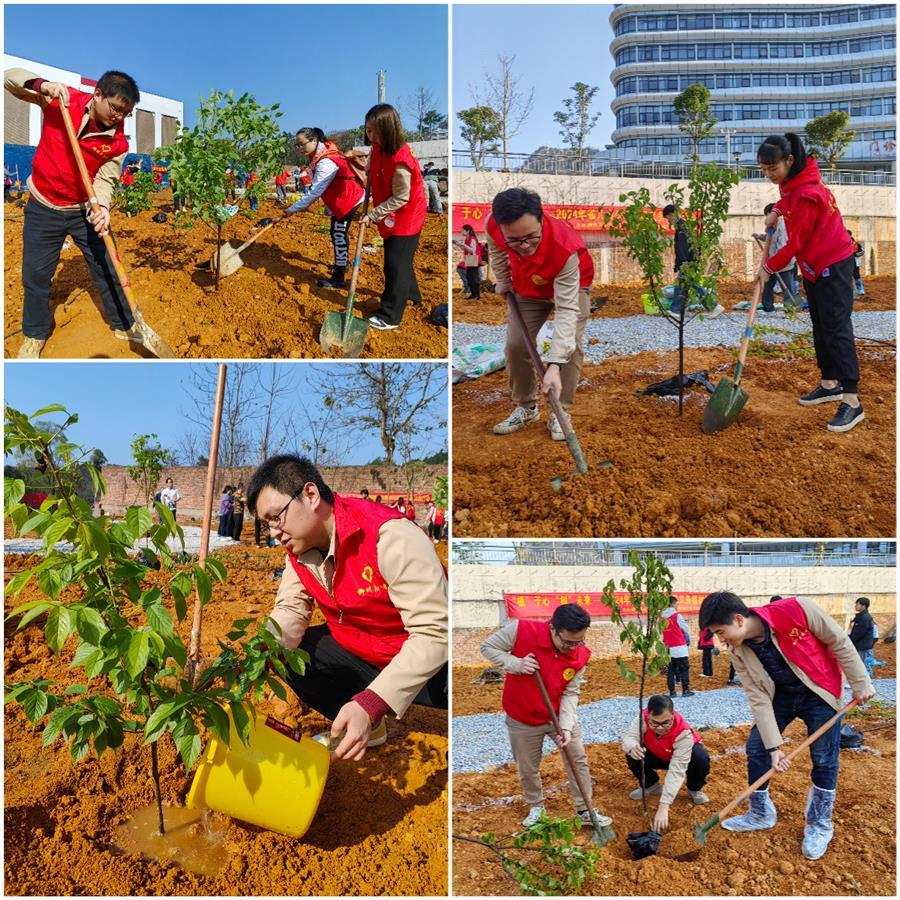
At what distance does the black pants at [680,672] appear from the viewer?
19.7 feet

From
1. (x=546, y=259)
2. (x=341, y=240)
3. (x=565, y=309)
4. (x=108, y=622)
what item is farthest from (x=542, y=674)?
(x=341, y=240)

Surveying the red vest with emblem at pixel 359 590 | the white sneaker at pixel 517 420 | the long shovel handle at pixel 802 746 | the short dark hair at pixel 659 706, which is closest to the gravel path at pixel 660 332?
the white sneaker at pixel 517 420

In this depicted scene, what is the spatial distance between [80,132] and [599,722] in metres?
4.71

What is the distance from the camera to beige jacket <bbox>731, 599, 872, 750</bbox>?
9.72 feet

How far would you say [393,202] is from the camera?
4.17 meters

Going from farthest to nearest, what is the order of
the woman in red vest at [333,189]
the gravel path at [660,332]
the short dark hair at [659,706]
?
the gravel path at [660,332] < the woman in red vest at [333,189] < the short dark hair at [659,706]

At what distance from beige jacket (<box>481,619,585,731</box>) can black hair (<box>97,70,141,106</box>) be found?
3.02 metres

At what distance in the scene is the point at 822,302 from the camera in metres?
3.93

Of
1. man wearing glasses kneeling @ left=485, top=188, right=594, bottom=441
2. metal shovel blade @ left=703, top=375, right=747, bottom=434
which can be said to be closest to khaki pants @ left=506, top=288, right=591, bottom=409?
man wearing glasses kneeling @ left=485, top=188, right=594, bottom=441

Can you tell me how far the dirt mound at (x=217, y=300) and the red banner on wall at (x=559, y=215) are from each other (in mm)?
4598

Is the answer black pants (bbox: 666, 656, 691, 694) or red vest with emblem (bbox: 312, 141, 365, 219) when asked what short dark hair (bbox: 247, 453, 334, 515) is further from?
black pants (bbox: 666, 656, 691, 694)

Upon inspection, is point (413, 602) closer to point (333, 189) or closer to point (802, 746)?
point (802, 746)

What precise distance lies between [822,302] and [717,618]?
1.92 meters

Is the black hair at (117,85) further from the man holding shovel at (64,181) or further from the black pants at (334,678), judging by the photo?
the black pants at (334,678)
